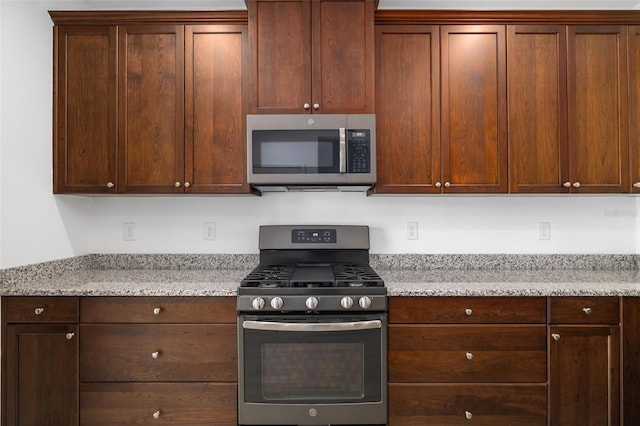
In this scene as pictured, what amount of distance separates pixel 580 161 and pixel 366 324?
59.3 inches

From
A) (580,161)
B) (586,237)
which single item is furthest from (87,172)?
(586,237)

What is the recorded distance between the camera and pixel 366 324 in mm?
1751

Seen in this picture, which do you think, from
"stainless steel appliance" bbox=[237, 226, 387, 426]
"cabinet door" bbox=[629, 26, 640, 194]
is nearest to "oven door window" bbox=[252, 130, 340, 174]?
"stainless steel appliance" bbox=[237, 226, 387, 426]

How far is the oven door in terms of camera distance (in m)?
1.77

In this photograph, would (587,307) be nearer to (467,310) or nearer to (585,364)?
(585,364)

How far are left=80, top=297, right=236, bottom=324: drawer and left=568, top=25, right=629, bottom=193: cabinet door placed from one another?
204cm

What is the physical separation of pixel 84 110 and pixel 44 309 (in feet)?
3.58

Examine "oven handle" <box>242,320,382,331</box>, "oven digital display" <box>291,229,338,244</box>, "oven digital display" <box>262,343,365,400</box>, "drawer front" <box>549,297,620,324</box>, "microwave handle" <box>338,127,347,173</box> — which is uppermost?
"microwave handle" <box>338,127,347,173</box>

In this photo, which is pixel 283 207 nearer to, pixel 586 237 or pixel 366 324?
pixel 366 324

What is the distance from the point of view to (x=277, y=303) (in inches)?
69.2

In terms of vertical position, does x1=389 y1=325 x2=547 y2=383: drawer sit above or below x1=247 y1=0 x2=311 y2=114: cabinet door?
below

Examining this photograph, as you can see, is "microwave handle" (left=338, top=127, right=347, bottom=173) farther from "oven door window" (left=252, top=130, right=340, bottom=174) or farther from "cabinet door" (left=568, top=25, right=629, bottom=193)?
"cabinet door" (left=568, top=25, right=629, bottom=193)

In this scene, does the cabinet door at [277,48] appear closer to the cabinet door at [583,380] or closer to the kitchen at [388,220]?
the kitchen at [388,220]

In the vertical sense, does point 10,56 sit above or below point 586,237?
above
